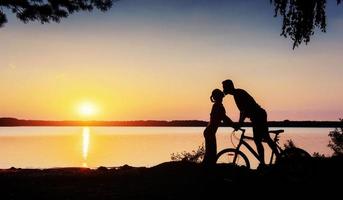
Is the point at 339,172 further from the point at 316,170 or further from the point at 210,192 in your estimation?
the point at 210,192

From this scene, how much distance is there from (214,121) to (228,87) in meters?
1.13

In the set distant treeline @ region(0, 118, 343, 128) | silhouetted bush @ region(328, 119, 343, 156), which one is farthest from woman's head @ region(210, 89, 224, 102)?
silhouetted bush @ region(328, 119, 343, 156)

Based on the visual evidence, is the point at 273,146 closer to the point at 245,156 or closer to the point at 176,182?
the point at 245,156

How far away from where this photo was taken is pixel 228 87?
10.2 metres

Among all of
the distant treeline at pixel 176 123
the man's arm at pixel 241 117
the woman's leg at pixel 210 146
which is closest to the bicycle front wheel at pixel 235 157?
the woman's leg at pixel 210 146

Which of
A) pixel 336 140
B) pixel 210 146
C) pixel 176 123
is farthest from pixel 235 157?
pixel 336 140

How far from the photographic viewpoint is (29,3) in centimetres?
1338

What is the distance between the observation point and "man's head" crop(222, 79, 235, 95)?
1012 cm

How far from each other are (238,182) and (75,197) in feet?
11.2

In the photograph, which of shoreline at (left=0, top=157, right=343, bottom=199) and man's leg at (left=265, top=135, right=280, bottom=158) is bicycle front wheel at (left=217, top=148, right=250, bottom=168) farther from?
man's leg at (left=265, top=135, right=280, bottom=158)

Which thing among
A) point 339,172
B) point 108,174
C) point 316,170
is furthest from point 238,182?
point 108,174

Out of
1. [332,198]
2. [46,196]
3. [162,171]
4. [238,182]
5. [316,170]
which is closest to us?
[332,198]

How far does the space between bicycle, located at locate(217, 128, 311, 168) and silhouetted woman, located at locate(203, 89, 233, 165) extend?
0.21m

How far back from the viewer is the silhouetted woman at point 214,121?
10.8 m
